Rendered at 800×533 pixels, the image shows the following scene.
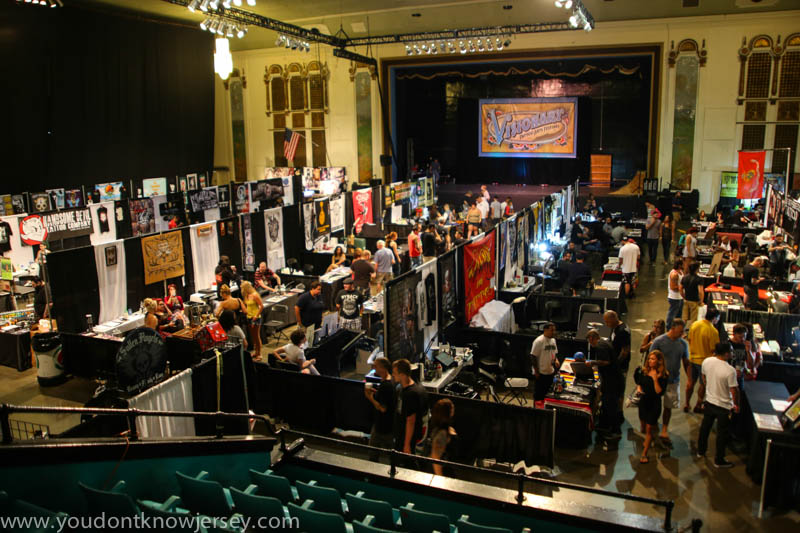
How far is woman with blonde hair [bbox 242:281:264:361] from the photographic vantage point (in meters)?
10.6

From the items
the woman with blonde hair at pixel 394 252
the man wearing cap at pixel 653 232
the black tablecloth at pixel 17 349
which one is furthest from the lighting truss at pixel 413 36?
the black tablecloth at pixel 17 349

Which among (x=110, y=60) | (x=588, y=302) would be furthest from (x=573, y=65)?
(x=110, y=60)

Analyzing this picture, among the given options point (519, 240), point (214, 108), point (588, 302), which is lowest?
point (588, 302)

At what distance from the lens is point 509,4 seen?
2047cm

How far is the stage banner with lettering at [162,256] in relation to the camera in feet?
40.5

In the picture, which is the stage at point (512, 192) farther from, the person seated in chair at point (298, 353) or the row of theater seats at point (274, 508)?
the row of theater seats at point (274, 508)

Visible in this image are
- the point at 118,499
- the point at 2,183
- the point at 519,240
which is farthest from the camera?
the point at 2,183

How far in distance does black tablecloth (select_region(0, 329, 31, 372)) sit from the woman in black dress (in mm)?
9101

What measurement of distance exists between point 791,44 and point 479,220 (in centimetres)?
1141

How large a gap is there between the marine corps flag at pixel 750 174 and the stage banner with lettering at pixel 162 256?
15.0 meters

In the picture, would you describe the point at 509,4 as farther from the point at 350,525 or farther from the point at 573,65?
the point at 350,525

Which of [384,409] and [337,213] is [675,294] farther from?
[337,213]

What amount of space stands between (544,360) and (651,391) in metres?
1.43

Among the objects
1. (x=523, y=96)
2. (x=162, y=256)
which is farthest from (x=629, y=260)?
(x=523, y=96)
